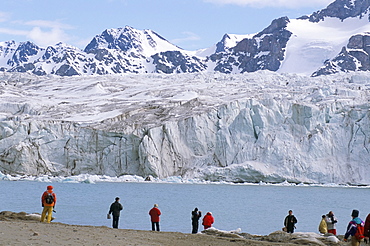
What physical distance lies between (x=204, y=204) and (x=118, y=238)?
656 inches

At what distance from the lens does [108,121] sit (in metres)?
48.9

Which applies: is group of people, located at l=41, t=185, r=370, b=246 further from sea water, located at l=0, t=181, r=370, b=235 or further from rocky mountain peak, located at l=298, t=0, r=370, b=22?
rocky mountain peak, located at l=298, t=0, r=370, b=22

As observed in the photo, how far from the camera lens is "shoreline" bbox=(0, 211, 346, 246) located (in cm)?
1073

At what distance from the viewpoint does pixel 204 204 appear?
92.8 feet

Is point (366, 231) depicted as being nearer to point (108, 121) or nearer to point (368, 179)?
point (368, 179)

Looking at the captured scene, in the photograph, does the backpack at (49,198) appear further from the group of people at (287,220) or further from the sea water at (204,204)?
the sea water at (204,204)

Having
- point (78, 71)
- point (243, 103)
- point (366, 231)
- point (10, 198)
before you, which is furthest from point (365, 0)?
point (366, 231)

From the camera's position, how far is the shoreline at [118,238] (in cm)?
1073

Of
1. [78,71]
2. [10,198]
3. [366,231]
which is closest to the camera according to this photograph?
[366,231]

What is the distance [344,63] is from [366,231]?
138 m

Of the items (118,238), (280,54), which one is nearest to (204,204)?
(118,238)

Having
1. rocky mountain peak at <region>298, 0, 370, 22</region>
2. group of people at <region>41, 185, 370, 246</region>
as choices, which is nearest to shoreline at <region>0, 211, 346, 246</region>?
group of people at <region>41, 185, 370, 246</region>

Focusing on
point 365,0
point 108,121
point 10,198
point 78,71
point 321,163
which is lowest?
point 10,198

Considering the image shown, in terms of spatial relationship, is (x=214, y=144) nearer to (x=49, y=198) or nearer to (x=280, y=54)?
(x=49, y=198)
